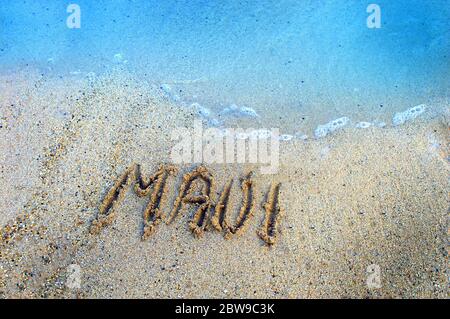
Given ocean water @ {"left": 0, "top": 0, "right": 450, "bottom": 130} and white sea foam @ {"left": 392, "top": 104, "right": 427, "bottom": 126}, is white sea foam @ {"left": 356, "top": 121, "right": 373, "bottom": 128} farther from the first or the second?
white sea foam @ {"left": 392, "top": 104, "right": 427, "bottom": 126}

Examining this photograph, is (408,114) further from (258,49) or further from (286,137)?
(258,49)

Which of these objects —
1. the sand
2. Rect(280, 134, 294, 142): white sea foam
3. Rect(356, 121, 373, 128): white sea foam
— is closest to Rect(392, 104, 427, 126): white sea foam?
the sand

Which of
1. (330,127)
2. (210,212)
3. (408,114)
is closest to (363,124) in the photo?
(330,127)

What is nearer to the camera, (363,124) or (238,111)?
(363,124)

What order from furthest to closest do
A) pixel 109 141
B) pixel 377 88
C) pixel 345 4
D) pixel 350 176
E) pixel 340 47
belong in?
1. pixel 345 4
2. pixel 340 47
3. pixel 377 88
4. pixel 109 141
5. pixel 350 176
